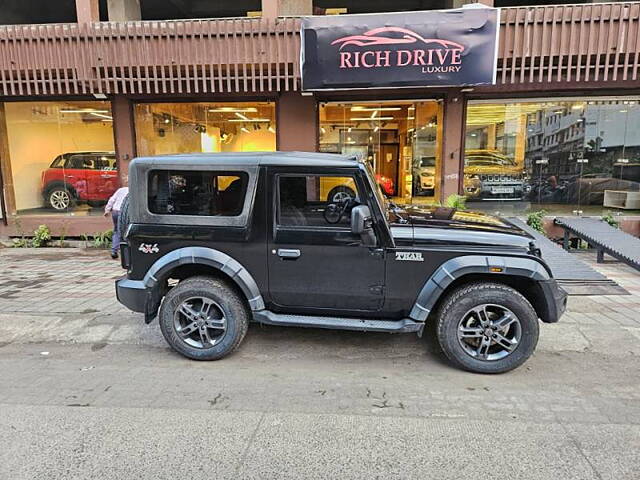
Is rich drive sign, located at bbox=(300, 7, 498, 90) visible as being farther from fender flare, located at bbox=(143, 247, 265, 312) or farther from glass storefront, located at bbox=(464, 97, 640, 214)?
fender flare, located at bbox=(143, 247, 265, 312)

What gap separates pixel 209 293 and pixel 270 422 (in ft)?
4.60

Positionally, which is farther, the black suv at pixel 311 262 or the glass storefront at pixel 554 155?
the glass storefront at pixel 554 155

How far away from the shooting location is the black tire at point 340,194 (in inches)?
155

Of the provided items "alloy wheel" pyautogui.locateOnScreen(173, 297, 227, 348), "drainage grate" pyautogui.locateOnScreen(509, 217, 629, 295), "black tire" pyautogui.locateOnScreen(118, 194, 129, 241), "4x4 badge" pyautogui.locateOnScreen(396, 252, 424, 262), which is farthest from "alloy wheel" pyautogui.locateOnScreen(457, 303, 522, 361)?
"black tire" pyautogui.locateOnScreen(118, 194, 129, 241)

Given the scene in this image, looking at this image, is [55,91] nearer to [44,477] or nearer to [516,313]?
[44,477]

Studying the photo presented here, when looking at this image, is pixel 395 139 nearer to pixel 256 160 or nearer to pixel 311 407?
pixel 256 160

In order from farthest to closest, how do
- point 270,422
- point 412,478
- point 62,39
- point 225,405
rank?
point 62,39 < point 225,405 < point 270,422 < point 412,478

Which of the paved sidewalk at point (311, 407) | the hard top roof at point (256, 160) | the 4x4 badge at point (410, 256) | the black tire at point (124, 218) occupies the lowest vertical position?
the paved sidewalk at point (311, 407)

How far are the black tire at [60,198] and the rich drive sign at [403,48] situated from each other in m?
6.76

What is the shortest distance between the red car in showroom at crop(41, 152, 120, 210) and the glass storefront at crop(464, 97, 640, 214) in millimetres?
8565

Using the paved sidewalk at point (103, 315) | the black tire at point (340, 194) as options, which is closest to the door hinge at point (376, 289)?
the black tire at point (340, 194)

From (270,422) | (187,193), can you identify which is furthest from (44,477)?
(187,193)

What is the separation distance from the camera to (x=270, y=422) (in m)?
3.15

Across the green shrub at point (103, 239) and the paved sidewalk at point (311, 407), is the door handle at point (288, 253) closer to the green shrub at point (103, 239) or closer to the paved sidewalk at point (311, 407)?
the paved sidewalk at point (311, 407)
